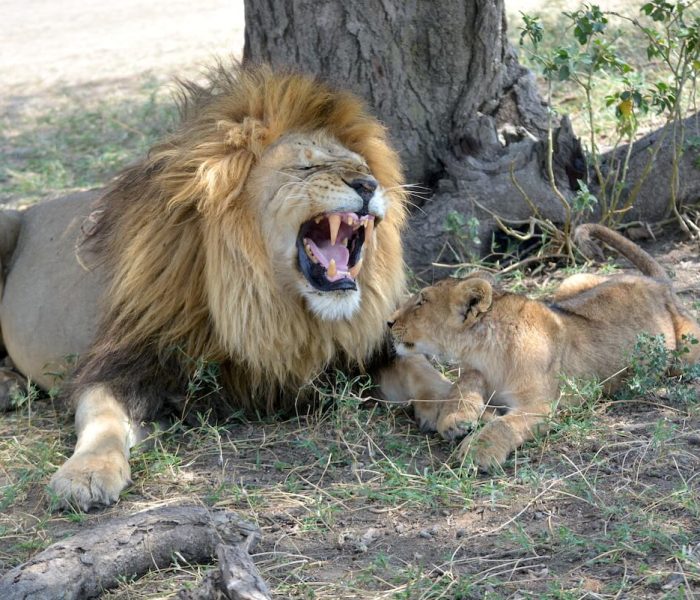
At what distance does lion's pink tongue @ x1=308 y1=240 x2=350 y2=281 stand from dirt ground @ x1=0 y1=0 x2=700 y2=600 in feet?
1.63

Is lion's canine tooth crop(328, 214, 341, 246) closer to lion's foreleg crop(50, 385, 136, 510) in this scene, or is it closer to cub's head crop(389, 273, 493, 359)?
cub's head crop(389, 273, 493, 359)

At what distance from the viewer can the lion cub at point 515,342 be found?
3779 mm

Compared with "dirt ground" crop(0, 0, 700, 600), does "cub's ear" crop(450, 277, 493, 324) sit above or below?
above

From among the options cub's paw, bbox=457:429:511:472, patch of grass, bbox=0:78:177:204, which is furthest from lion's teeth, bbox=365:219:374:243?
patch of grass, bbox=0:78:177:204

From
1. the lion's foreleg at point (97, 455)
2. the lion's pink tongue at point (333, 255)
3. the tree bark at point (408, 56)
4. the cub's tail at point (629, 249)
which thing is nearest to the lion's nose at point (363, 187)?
the lion's pink tongue at point (333, 255)

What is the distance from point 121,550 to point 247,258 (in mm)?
1176

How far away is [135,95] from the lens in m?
8.91

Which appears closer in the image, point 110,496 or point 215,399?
point 110,496

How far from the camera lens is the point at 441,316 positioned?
392 cm

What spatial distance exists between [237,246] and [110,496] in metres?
0.92

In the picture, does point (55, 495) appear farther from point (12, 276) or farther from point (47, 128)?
point (47, 128)

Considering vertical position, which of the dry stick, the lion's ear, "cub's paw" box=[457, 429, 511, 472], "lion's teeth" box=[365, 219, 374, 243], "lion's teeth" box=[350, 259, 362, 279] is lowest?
"cub's paw" box=[457, 429, 511, 472]

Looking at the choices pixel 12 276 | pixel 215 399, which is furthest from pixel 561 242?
pixel 12 276

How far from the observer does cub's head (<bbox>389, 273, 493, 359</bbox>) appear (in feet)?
12.7
